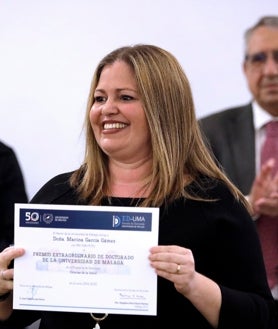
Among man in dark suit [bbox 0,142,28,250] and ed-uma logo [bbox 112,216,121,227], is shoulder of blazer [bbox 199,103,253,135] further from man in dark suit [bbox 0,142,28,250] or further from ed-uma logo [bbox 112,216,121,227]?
ed-uma logo [bbox 112,216,121,227]

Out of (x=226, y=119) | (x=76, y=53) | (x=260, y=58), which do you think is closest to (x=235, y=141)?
(x=226, y=119)

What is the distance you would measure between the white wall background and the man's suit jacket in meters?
0.05

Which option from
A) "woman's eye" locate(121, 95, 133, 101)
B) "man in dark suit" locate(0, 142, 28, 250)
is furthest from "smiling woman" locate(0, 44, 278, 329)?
"man in dark suit" locate(0, 142, 28, 250)

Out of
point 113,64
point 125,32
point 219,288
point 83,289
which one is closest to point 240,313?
point 219,288

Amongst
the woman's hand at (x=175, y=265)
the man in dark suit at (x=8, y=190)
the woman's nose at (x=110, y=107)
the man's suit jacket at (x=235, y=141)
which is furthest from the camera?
the man in dark suit at (x=8, y=190)

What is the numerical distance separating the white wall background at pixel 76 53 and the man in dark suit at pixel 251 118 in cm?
4

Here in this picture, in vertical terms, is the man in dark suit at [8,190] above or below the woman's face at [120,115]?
below

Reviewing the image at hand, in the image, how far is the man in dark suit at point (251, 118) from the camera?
2.17m

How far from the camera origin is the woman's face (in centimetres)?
149

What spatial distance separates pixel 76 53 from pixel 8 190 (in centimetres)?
59

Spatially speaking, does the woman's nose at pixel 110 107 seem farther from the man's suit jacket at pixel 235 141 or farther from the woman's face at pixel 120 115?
the man's suit jacket at pixel 235 141

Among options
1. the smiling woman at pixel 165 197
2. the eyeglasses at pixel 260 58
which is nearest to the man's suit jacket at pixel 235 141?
the eyeglasses at pixel 260 58

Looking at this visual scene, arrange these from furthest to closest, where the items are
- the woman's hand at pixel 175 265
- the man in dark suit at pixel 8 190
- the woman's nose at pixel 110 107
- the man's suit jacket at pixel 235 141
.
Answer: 1. the man in dark suit at pixel 8 190
2. the man's suit jacket at pixel 235 141
3. the woman's nose at pixel 110 107
4. the woman's hand at pixel 175 265

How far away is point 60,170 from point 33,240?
1028 mm
